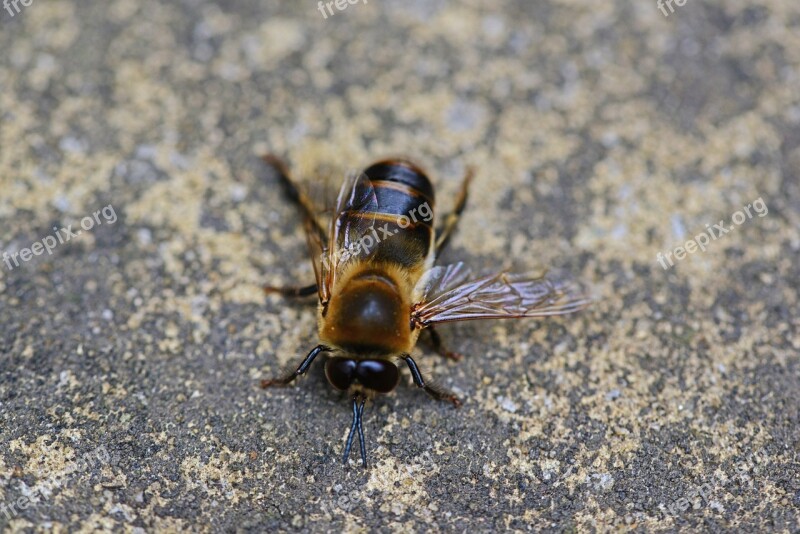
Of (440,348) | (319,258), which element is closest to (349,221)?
(319,258)

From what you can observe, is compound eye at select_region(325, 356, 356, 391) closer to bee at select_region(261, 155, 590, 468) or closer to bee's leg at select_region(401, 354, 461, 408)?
bee at select_region(261, 155, 590, 468)

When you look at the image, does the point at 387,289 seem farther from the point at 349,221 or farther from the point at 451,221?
the point at 451,221

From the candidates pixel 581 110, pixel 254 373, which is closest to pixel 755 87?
pixel 581 110

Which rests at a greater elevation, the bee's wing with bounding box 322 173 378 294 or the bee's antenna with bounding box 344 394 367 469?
the bee's wing with bounding box 322 173 378 294

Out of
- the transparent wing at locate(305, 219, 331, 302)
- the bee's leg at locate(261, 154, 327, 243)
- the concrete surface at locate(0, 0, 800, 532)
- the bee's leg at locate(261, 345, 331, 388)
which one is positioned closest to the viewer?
the concrete surface at locate(0, 0, 800, 532)

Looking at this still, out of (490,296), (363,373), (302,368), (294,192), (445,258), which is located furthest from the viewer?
(294,192)

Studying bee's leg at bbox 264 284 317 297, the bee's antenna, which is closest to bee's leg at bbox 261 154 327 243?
→ bee's leg at bbox 264 284 317 297
